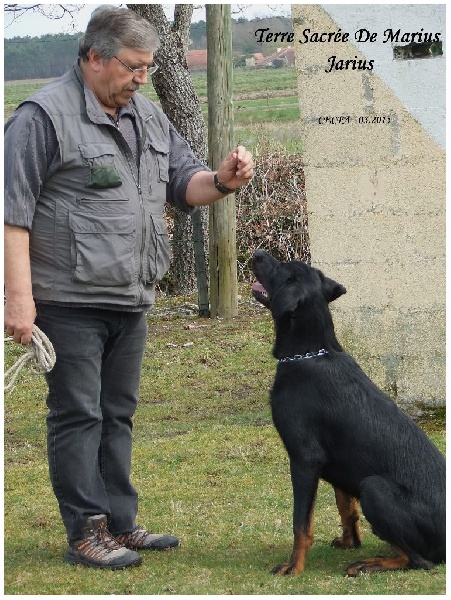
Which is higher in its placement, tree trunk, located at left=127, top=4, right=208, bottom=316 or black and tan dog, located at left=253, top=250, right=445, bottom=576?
tree trunk, located at left=127, top=4, right=208, bottom=316

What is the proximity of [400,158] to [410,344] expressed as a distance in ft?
4.45

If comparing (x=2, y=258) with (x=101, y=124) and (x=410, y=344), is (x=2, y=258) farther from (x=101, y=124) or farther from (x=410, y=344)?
(x=410, y=344)

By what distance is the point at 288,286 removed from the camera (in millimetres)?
4738

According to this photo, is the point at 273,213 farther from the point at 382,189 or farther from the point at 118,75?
the point at 118,75

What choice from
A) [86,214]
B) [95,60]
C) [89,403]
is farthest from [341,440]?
[95,60]

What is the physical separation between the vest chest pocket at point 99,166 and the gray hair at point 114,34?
41cm

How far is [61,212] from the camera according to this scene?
4.45 meters


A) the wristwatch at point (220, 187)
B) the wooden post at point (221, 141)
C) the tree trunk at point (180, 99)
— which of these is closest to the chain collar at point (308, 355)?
A: the wristwatch at point (220, 187)

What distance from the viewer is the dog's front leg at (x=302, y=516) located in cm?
449

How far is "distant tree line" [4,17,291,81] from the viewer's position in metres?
11.3

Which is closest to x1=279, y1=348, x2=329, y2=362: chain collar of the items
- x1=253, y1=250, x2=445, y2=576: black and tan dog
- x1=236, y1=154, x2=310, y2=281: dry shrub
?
x1=253, y1=250, x2=445, y2=576: black and tan dog

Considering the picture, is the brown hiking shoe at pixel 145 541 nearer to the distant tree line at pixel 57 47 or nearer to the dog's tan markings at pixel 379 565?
the dog's tan markings at pixel 379 565

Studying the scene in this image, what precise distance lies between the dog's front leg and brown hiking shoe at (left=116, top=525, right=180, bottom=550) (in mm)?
696

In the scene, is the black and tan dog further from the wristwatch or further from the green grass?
the wristwatch
